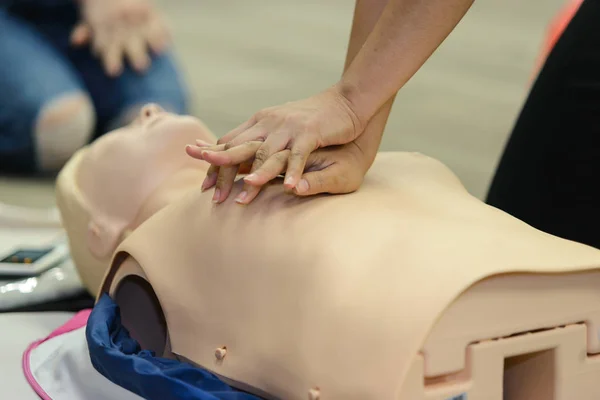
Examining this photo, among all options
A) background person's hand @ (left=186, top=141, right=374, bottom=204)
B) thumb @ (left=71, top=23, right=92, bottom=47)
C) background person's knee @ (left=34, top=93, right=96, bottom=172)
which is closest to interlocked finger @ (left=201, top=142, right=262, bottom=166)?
background person's hand @ (left=186, top=141, right=374, bottom=204)

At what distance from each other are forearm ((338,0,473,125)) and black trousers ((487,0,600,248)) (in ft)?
1.36

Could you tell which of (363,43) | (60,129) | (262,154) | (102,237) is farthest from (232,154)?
(60,129)

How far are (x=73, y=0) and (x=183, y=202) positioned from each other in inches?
68.2

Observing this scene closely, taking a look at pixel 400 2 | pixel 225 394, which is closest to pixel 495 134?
pixel 400 2

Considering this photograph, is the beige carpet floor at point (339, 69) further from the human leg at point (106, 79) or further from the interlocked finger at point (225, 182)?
the interlocked finger at point (225, 182)

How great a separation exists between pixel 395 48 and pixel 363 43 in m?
0.15

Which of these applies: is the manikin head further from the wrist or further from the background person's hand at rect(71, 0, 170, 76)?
the background person's hand at rect(71, 0, 170, 76)

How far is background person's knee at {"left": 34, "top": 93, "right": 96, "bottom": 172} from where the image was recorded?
252 centimetres

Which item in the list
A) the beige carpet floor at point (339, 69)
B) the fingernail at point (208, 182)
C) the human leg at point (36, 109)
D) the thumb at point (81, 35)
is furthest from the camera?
the beige carpet floor at point (339, 69)

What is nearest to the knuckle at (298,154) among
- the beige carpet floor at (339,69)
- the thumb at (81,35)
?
the beige carpet floor at (339,69)

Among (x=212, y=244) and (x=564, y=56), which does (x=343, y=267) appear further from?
(x=564, y=56)

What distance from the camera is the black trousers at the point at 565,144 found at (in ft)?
4.56

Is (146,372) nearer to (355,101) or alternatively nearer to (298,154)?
(298,154)

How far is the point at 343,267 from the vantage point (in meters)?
0.90
